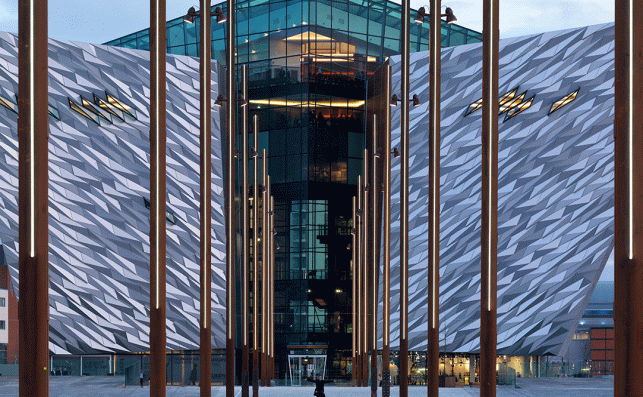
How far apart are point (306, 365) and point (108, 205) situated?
1636cm

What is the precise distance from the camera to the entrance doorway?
163 ft

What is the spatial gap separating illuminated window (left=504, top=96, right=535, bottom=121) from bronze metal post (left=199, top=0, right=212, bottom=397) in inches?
1093

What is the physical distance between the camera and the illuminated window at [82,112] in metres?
40.7

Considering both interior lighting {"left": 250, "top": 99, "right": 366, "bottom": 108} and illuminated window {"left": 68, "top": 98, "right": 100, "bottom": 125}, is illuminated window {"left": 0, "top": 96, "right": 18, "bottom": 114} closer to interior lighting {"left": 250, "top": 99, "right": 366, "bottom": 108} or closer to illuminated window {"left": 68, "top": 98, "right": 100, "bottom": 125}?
illuminated window {"left": 68, "top": 98, "right": 100, "bottom": 125}

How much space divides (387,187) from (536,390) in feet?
37.9

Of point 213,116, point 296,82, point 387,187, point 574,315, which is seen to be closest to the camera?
point 387,187

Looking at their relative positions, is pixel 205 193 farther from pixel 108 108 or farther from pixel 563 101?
pixel 563 101

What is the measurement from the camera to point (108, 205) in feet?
134

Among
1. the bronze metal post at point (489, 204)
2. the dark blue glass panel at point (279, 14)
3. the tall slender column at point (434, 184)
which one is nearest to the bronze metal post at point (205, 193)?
the tall slender column at point (434, 184)

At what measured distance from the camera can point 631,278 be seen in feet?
22.2

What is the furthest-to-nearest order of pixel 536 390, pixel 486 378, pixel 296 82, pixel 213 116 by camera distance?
pixel 296 82 → pixel 213 116 → pixel 536 390 → pixel 486 378

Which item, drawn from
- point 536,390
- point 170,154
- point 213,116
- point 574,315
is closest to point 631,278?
point 536,390

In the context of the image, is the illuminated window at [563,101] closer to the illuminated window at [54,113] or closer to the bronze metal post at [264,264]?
the bronze metal post at [264,264]

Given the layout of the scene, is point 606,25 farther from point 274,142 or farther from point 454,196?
point 274,142
